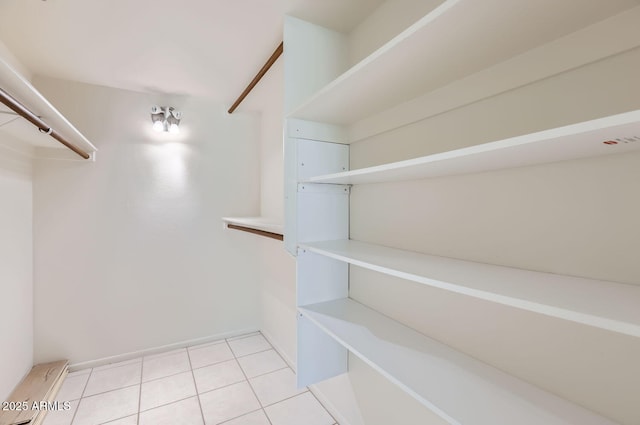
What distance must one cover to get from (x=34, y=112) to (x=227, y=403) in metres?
1.98

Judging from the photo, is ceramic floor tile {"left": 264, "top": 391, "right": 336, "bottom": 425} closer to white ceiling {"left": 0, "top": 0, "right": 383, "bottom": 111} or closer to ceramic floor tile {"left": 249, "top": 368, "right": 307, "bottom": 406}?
ceramic floor tile {"left": 249, "top": 368, "right": 307, "bottom": 406}

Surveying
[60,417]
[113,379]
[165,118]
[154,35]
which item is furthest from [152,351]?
[154,35]

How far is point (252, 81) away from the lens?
213 centimetres

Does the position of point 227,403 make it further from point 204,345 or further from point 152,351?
point 152,351

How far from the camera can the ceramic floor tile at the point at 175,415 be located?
1.62 m

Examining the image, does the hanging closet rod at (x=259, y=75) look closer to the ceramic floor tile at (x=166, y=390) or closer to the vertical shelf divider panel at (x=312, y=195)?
the vertical shelf divider panel at (x=312, y=195)

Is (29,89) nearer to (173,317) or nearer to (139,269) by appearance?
(139,269)

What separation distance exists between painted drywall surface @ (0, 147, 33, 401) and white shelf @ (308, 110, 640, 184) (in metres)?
2.32

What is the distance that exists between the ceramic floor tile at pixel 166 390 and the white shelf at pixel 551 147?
2096 millimetres

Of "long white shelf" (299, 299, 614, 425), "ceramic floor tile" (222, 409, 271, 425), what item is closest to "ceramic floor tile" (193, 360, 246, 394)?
"ceramic floor tile" (222, 409, 271, 425)

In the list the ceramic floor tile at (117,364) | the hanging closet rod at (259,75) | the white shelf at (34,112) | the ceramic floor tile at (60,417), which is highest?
the hanging closet rod at (259,75)

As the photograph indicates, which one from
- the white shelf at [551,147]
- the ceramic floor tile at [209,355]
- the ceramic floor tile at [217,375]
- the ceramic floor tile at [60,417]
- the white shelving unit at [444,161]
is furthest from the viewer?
the ceramic floor tile at [209,355]

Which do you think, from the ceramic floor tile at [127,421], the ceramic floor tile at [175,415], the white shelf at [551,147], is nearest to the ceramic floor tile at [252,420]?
the ceramic floor tile at [175,415]

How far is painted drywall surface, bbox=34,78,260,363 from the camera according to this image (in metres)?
2.12
